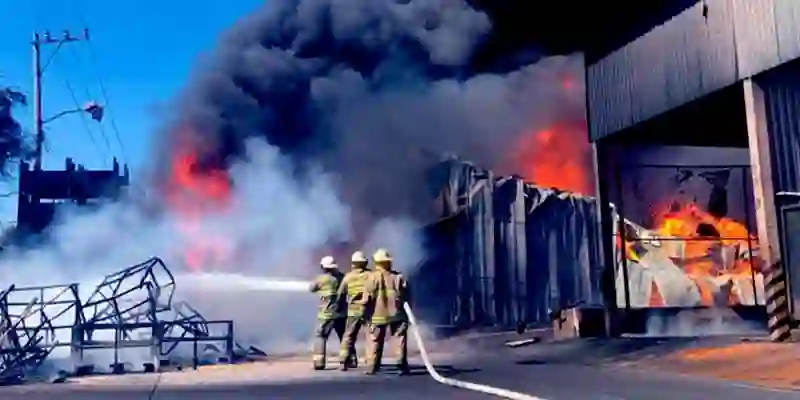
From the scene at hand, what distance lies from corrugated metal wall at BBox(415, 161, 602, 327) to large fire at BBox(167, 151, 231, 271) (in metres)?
5.54

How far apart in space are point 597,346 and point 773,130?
4856 millimetres

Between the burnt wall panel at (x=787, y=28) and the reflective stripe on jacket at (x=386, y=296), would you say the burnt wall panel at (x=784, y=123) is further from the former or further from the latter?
the reflective stripe on jacket at (x=386, y=296)

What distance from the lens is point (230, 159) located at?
25.3 metres

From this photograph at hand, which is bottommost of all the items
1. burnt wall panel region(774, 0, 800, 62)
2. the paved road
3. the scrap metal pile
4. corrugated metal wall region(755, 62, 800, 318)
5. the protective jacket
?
the paved road

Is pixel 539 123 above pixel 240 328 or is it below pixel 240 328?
above

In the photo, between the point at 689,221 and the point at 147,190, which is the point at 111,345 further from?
the point at 689,221

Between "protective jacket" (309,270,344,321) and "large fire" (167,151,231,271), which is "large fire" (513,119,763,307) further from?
"protective jacket" (309,270,344,321)

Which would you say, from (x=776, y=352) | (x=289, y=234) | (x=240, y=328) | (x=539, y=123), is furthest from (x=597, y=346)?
(x=539, y=123)

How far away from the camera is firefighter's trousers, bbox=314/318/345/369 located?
463 inches

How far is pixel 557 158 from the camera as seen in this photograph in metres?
27.3

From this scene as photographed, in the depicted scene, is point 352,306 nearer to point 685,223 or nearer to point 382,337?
point 382,337

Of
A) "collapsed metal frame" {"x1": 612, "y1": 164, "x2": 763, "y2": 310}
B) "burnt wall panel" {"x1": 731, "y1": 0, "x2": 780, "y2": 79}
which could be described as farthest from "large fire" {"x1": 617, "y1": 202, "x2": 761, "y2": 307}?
"burnt wall panel" {"x1": 731, "y1": 0, "x2": 780, "y2": 79}

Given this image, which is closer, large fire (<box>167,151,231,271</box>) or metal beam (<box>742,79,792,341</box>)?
metal beam (<box>742,79,792,341</box>)

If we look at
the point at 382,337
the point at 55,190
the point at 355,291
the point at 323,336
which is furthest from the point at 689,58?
the point at 55,190
